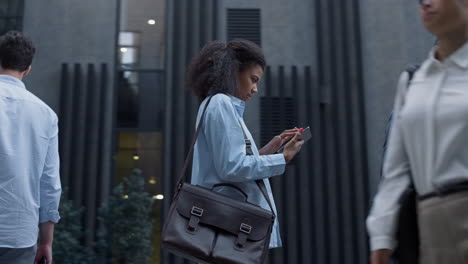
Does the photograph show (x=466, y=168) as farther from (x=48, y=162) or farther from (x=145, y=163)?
(x=145, y=163)

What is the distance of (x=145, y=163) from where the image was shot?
835cm

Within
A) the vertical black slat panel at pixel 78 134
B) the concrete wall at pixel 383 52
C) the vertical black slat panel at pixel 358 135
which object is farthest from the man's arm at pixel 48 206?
the concrete wall at pixel 383 52

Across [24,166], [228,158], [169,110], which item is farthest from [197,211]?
[169,110]

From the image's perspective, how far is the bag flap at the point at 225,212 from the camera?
2322 millimetres

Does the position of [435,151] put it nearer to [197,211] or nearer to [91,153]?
[197,211]

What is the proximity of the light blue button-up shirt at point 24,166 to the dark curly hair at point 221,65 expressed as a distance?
77cm

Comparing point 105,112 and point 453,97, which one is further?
point 105,112

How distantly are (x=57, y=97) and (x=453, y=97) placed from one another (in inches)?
306

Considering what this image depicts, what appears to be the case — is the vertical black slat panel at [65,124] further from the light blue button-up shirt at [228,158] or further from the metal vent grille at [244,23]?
the light blue button-up shirt at [228,158]

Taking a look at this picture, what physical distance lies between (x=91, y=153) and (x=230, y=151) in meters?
6.20

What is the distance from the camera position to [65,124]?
823 cm

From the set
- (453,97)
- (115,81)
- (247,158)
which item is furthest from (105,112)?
(453,97)

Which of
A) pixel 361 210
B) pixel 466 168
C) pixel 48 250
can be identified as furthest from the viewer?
pixel 361 210

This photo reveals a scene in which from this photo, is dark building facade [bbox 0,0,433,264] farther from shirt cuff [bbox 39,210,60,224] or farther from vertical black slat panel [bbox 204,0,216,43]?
shirt cuff [bbox 39,210,60,224]
